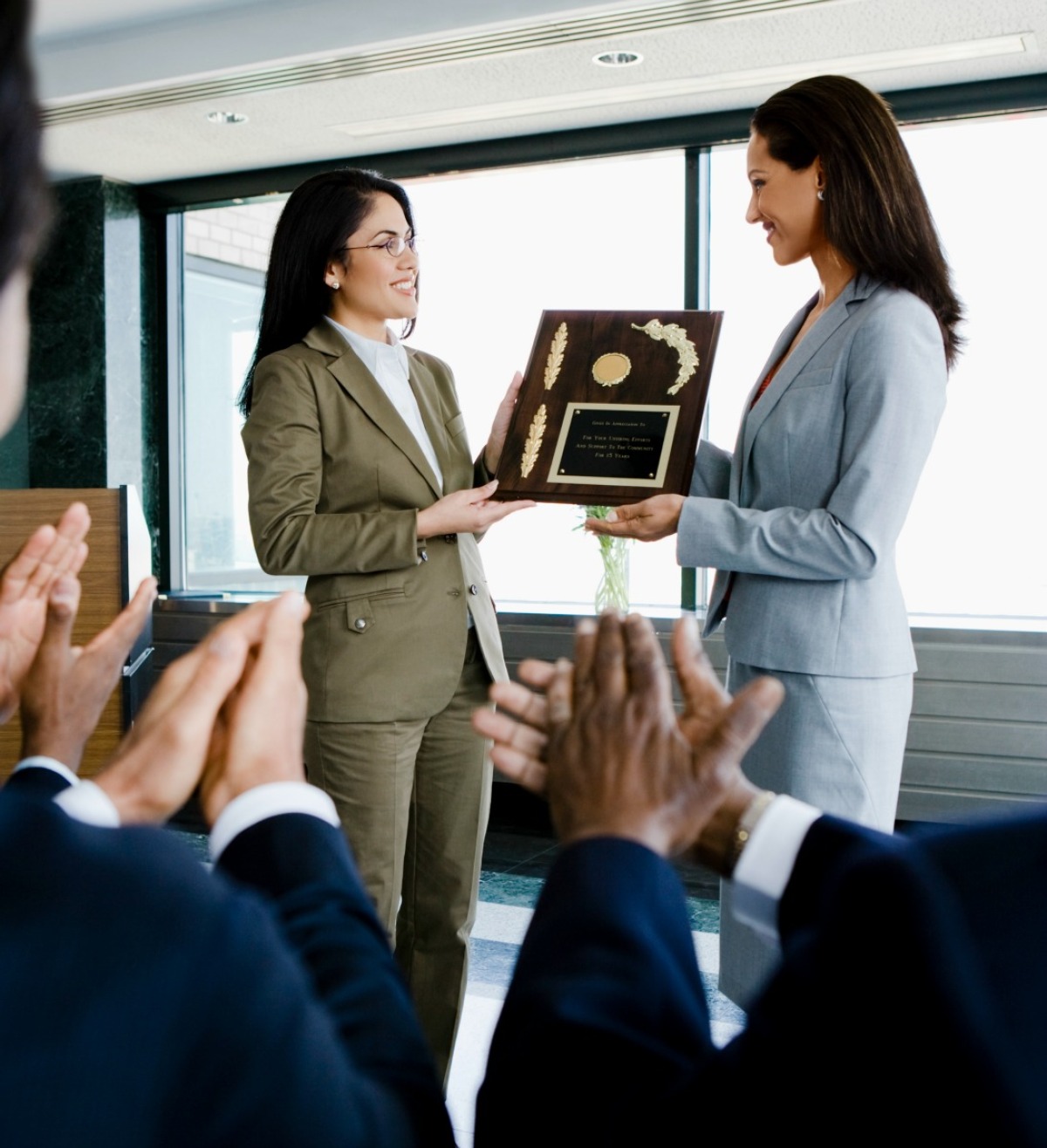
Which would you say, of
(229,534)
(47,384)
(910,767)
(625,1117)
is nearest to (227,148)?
(47,384)

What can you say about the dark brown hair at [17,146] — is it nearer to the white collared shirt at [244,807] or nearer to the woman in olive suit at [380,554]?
the white collared shirt at [244,807]

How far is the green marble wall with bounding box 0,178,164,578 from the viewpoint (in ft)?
17.4

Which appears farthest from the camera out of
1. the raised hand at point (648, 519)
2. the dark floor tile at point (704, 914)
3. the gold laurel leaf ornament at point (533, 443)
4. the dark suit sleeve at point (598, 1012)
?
the dark floor tile at point (704, 914)

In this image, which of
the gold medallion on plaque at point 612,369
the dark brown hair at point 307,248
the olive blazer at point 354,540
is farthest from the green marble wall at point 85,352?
the gold medallion on plaque at point 612,369

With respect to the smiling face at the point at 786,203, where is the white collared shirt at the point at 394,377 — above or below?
below

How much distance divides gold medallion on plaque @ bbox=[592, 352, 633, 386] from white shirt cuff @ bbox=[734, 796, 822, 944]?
1562mm

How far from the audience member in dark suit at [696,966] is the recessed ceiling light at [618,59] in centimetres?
343

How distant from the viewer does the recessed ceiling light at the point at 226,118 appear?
4465 mm

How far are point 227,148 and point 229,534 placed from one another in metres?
1.76

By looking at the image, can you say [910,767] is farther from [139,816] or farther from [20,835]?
[20,835]

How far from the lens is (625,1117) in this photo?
54 centimetres

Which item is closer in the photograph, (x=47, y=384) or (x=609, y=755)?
(x=609, y=755)

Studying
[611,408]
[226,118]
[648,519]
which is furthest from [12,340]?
[226,118]

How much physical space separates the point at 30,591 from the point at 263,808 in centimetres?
52
